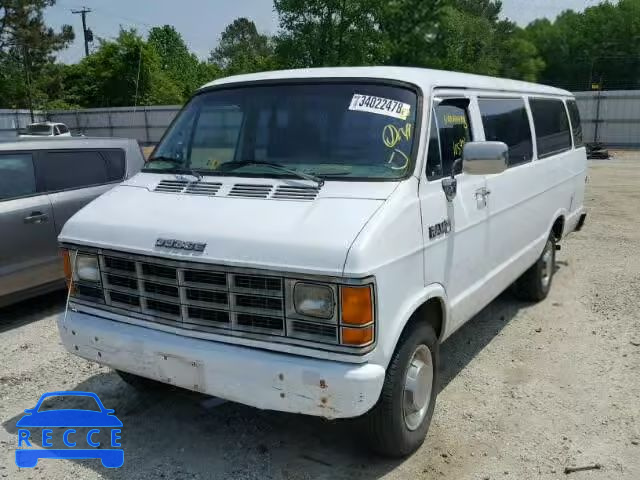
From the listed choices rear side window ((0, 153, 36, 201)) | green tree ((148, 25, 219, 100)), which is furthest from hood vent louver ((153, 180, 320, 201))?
green tree ((148, 25, 219, 100))

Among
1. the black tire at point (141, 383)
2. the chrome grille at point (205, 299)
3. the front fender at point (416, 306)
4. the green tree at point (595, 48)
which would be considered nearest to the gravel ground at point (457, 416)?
the black tire at point (141, 383)

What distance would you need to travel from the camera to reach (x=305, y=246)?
9.69ft

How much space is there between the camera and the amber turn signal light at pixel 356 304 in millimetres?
2871

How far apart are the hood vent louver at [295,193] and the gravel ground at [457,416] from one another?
1564mm

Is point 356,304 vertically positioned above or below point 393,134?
below

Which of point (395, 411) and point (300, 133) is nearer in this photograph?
point (395, 411)

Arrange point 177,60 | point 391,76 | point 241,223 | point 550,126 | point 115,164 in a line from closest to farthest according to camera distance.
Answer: point 241,223 < point 391,76 < point 550,126 < point 115,164 < point 177,60

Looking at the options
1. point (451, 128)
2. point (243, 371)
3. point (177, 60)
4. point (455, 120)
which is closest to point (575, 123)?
point (455, 120)

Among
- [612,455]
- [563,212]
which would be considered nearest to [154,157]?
[612,455]

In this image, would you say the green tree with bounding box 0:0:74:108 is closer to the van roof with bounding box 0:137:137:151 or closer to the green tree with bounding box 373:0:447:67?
the green tree with bounding box 373:0:447:67

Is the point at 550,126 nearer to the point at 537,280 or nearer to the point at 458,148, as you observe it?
the point at 537,280

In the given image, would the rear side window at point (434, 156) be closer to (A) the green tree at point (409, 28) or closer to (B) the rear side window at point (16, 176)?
(B) the rear side window at point (16, 176)

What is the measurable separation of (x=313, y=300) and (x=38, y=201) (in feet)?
14.1

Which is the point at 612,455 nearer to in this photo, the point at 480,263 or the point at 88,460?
the point at 480,263
